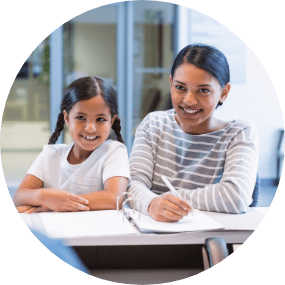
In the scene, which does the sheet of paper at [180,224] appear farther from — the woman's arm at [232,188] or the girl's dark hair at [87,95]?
the girl's dark hair at [87,95]

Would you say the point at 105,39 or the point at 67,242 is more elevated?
the point at 105,39

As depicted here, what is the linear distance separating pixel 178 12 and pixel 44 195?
2.57 ft

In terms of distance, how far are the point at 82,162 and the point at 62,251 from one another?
293 mm

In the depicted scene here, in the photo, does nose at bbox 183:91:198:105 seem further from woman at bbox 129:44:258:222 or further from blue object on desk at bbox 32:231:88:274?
blue object on desk at bbox 32:231:88:274

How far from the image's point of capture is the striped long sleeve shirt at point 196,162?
4.88ft

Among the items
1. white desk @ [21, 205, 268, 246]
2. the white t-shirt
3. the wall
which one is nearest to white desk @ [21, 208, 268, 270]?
white desk @ [21, 205, 268, 246]

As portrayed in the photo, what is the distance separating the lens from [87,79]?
4.86 feet

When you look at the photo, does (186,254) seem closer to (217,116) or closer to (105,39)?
(217,116)

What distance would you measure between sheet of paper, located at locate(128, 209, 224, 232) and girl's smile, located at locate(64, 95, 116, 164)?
0.86ft

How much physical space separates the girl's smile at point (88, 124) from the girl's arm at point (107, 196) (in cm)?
12

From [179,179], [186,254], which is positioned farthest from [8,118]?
[186,254]

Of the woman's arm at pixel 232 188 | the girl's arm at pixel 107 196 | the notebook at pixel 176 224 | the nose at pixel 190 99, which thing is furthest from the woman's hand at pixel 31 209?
the nose at pixel 190 99

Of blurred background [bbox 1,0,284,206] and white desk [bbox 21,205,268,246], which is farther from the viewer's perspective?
blurred background [bbox 1,0,284,206]

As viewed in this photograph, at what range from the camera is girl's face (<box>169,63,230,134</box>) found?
147 centimetres
